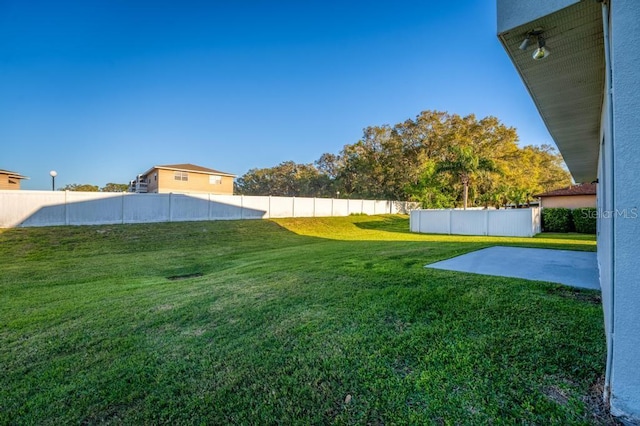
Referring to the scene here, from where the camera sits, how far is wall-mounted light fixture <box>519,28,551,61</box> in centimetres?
232

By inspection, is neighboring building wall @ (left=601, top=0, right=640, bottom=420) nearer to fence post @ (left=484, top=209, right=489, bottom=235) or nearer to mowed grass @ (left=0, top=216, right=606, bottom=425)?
mowed grass @ (left=0, top=216, right=606, bottom=425)

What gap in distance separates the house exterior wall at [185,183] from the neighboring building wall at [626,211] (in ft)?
86.5

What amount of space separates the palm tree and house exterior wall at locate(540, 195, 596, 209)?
6.48 metres

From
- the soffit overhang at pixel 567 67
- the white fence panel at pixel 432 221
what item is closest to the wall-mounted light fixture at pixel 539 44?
the soffit overhang at pixel 567 67

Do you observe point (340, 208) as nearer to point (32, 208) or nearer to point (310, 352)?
point (32, 208)

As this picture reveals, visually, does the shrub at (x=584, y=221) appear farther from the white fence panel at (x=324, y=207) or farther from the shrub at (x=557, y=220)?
the white fence panel at (x=324, y=207)

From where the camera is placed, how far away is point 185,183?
82.1ft

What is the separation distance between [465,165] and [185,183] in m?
22.2

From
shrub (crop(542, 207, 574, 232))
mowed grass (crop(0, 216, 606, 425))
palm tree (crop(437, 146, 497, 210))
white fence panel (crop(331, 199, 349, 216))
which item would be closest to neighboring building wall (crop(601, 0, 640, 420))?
mowed grass (crop(0, 216, 606, 425))

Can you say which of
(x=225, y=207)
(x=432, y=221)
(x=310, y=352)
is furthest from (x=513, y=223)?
(x=225, y=207)

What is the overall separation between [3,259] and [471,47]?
1925 cm

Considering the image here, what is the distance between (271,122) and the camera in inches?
982

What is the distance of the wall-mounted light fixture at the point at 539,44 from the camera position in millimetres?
2318

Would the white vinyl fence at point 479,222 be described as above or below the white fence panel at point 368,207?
below
